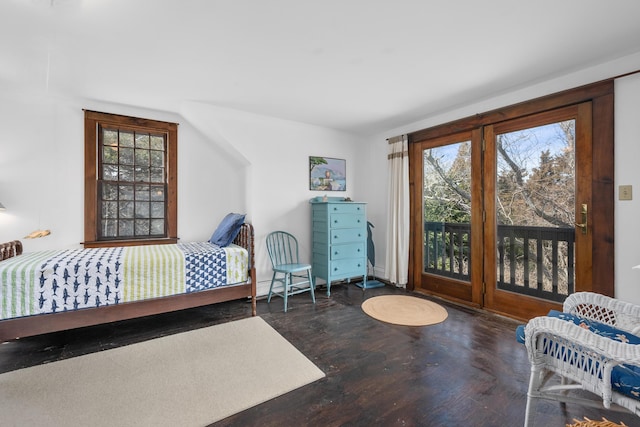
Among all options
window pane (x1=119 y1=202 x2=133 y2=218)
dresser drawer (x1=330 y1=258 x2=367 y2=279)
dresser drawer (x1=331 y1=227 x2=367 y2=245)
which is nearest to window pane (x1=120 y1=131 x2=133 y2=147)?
window pane (x1=119 y1=202 x2=133 y2=218)

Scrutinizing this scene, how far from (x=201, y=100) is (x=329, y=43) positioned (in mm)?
1817

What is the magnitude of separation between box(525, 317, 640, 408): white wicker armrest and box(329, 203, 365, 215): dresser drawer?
2.54 m

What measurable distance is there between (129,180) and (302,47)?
2740 mm

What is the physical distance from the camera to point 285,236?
3920 millimetres

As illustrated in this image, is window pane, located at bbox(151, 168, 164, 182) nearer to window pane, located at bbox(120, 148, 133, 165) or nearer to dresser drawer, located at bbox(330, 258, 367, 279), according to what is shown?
window pane, located at bbox(120, 148, 133, 165)

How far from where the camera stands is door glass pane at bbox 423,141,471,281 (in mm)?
3375

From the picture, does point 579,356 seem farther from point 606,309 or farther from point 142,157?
point 142,157

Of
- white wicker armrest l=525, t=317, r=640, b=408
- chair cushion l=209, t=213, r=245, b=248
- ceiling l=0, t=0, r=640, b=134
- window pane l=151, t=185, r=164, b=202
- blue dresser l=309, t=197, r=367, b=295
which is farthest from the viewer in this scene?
blue dresser l=309, t=197, r=367, b=295

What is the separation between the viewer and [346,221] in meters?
3.77

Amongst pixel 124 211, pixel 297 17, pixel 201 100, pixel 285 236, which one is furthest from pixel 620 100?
pixel 124 211

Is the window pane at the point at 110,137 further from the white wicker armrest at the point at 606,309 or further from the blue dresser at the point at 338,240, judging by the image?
the white wicker armrest at the point at 606,309

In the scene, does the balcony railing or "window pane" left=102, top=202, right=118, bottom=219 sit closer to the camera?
the balcony railing

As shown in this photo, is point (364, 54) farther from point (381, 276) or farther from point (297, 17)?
point (381, 276)

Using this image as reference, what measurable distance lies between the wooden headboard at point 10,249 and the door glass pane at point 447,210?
4.47m
